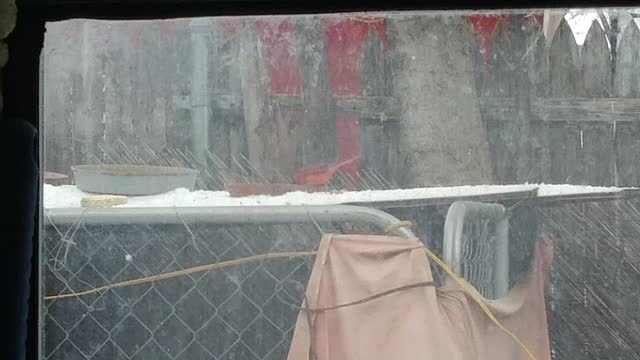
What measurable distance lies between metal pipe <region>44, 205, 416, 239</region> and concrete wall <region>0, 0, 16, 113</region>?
234 millimetres

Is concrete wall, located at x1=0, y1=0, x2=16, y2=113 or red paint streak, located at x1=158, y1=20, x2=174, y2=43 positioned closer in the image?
concrete wall, located at x1=0, y1=0, x2=16, y2=113

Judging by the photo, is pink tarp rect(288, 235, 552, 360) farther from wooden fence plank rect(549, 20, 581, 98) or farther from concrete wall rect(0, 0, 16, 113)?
concrete wall rect(0, 0, 16, 113)

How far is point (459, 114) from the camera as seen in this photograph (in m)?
1.45

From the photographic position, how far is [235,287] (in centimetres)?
147

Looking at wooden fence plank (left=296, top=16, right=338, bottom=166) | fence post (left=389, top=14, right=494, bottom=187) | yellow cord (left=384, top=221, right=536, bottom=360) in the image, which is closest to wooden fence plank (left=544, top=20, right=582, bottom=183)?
fence post (left=389, top=14, right=494, bottom=187)

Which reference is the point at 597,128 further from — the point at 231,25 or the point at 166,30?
the point at 166,30

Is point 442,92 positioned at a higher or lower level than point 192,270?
higher

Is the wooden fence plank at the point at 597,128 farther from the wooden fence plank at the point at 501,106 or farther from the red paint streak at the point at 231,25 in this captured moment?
the red paint streak at the point at 231,25

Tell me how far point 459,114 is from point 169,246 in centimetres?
56

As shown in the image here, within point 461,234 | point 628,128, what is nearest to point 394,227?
point 461,234

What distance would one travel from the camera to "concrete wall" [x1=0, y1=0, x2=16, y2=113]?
1371mm

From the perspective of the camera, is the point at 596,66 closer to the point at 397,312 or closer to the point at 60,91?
the point at 397,312

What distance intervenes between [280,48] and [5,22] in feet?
1.50

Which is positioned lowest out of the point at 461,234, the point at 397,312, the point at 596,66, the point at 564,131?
the point at 397,312
